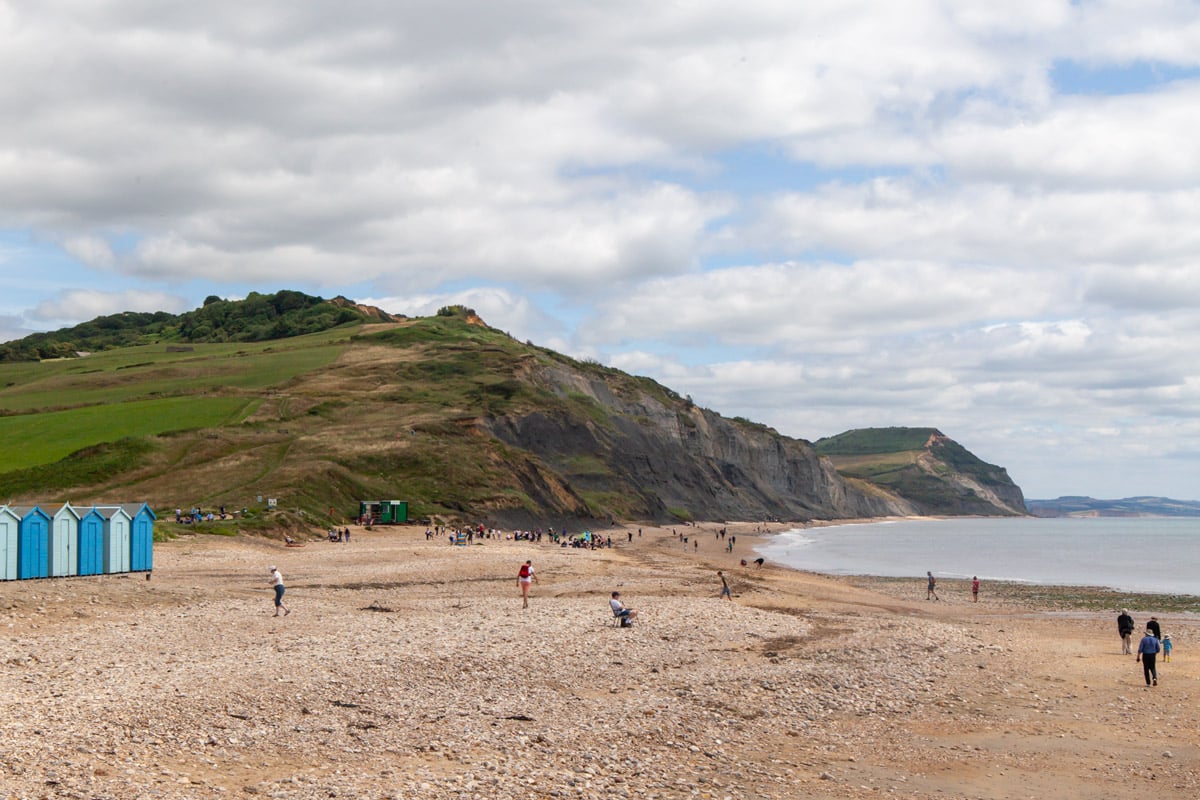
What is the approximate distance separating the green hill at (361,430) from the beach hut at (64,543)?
27488 mm

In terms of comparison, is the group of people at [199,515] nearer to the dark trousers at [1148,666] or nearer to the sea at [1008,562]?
the sea at [1008,562]

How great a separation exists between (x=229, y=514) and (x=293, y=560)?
17022mm

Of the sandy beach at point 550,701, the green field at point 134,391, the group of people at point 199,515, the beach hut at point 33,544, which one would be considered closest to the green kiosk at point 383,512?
the group of people at point 199,515

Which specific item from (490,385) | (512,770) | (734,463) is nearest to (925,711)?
(512,770)

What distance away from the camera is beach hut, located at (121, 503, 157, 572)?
3744 centimetres

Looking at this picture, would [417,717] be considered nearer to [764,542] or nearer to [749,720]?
[749,720]

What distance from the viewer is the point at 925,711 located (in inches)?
837

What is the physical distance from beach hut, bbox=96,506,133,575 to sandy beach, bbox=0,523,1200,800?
3.65 ft

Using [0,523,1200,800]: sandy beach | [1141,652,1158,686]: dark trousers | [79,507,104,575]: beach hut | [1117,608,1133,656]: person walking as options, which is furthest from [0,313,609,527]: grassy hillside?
[1141,652,1158,686]: dark trousers

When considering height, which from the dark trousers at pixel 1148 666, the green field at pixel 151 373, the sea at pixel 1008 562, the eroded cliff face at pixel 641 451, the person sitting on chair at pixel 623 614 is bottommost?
the sea at pixel 1008 562

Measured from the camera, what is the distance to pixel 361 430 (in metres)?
99.3

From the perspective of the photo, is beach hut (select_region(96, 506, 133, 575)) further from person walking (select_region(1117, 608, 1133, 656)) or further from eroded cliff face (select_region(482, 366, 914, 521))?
eroded cliff face (select_region(482, 366, 914, 521))

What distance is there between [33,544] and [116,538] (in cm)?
376

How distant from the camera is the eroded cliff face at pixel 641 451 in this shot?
120 meters
